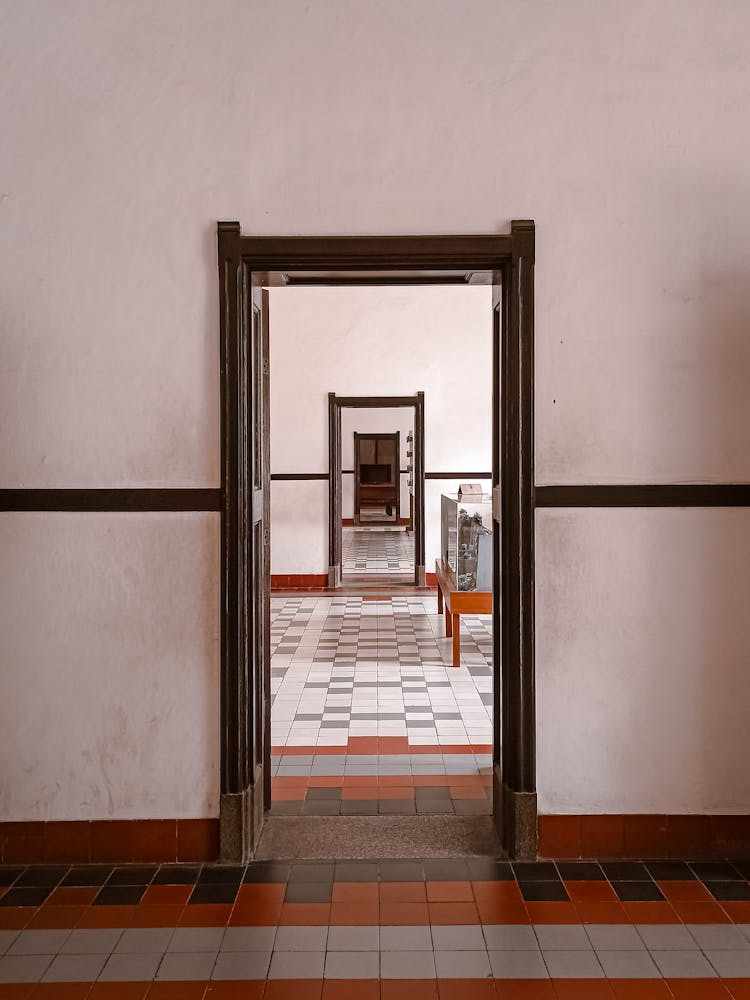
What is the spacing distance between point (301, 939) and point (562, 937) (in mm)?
872

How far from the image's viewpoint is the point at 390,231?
3.61 metres

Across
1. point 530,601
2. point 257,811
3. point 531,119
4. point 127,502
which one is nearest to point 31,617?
point 127,502

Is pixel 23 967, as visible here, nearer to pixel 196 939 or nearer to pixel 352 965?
pixel 196 939

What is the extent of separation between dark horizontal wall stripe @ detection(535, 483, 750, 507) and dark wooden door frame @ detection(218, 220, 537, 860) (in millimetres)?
124

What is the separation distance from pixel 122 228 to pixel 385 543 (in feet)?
46.5

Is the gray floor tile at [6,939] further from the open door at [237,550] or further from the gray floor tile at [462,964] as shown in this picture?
the gray floor tile at [462,964]

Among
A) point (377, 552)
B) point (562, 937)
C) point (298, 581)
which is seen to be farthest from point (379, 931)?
point (377, 552)

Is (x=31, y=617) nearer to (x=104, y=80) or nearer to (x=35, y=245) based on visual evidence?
(x=35, y=245)

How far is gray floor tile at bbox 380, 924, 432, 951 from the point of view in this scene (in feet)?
9.86

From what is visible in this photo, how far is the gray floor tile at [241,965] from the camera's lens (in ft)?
9.33

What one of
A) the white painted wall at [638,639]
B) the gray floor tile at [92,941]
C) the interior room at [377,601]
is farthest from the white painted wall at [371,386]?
the gray floor tile at [92,941]

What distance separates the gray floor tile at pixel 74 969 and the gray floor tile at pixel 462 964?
108 cm

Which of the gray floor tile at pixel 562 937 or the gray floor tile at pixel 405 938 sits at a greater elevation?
the gray floor tile at pixel 562 937

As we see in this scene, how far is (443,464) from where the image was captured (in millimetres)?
11500
